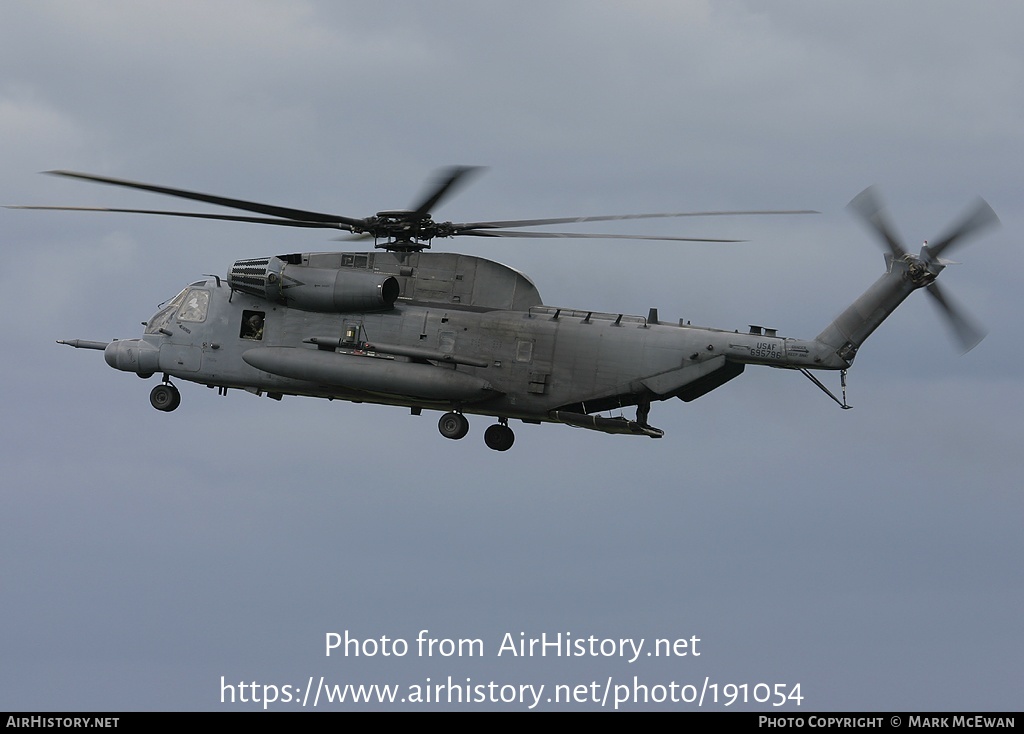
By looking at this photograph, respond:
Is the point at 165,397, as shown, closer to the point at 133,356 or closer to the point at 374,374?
the point at 133,356

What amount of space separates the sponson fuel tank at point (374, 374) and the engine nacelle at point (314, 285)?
1.13m

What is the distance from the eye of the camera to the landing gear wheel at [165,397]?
3862cm

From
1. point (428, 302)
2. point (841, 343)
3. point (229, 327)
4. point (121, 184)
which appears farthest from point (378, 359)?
point (841, 343)

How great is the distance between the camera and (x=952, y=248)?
1294 inches

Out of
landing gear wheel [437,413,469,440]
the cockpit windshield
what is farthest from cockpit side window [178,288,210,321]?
landing gear wheel [437,413,469,440]

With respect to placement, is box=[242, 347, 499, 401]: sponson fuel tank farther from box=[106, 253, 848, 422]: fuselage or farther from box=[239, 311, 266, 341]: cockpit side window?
box=[239, 311, 266, 341]: cockpit side window

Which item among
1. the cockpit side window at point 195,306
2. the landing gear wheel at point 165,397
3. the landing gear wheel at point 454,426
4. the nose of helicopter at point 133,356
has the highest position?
the cockpit side window at point 195,306

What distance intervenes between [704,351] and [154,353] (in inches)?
521

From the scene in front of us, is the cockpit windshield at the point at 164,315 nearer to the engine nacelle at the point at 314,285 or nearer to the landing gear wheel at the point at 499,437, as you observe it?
the engine nacelle at the point at 314,285

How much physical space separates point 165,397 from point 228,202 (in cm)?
692

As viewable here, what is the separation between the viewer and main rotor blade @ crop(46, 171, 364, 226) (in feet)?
105

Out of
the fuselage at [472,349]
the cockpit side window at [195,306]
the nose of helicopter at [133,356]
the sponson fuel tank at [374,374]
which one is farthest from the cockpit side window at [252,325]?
the nose of helicopter at [133,356]

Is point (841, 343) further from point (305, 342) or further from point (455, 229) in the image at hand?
point (305, 342)

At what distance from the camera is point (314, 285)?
3594cm
